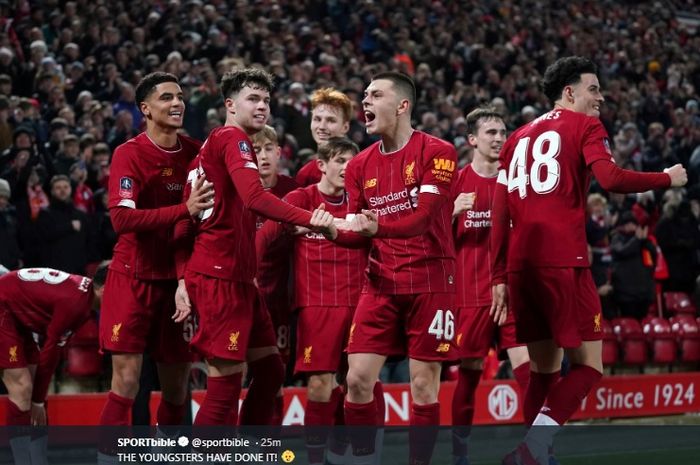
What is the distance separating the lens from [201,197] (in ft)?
22.4

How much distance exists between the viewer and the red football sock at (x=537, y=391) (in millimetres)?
7395

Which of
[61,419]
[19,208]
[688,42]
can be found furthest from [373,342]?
[688,42]

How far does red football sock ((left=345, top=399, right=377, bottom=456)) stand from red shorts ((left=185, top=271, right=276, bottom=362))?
765mm

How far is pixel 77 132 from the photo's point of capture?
13906 mm

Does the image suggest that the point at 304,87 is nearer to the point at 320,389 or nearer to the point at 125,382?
the point at 320,389

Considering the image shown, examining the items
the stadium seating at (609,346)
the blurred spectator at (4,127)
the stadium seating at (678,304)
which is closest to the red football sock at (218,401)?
the blurred spectator at (4,127)

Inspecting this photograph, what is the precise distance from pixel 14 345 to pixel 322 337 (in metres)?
2.34

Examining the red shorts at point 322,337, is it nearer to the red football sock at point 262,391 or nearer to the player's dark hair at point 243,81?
the red football sock at point 262,391

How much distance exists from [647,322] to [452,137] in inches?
180

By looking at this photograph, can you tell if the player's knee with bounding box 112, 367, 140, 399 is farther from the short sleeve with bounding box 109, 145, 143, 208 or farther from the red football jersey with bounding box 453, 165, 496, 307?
the red football jersey with bounding box 453, 165, 496, 307

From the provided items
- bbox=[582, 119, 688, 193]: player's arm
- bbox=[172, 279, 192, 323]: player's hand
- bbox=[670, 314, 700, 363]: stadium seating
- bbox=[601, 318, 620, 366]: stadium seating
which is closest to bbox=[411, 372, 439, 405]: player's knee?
bbox=[172, 279, 192, 323]: player's hand

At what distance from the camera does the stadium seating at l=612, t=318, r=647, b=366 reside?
15.1 meters

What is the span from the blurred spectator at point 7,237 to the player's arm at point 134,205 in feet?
14.4

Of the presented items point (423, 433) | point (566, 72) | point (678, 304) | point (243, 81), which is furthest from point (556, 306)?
point (678, 304)
